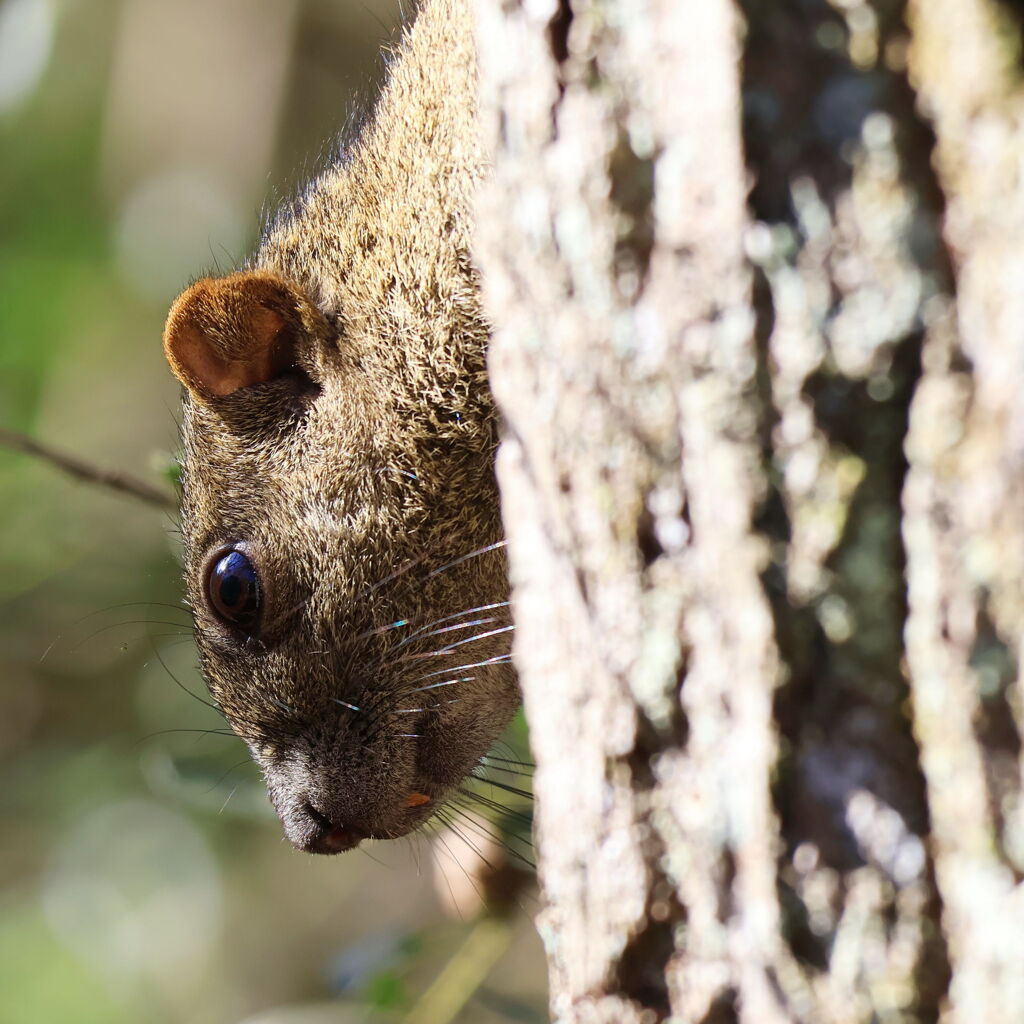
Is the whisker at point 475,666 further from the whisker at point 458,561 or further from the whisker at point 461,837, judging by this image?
the whisker at point 461,837

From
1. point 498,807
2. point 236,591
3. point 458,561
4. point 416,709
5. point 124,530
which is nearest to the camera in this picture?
point 458,561

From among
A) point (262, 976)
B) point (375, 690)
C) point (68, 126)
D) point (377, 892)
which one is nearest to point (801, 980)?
point (375, 690)

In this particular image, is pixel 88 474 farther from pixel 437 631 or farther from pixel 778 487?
pixel 778 487

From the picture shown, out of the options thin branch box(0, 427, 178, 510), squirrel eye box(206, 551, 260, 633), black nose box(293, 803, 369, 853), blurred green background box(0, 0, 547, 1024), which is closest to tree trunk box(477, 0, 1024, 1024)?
black nose box(293, 803, 369, 853)

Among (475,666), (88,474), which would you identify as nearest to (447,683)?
(475,666)

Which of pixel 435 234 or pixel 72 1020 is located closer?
pixel 435 234

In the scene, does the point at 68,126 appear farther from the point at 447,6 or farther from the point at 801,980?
the point at 801,980
